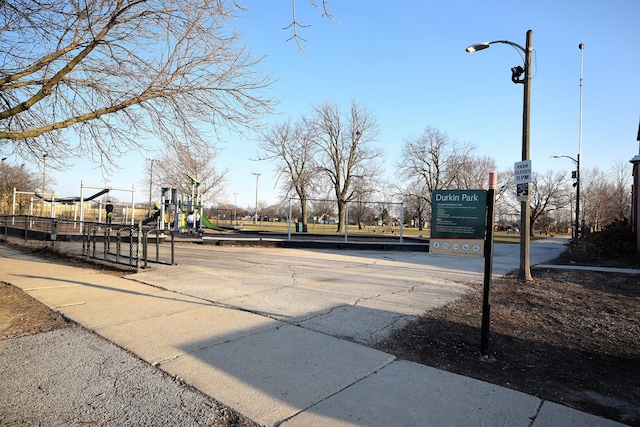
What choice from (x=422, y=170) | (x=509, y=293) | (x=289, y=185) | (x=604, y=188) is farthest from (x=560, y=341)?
(x=604, y=188)

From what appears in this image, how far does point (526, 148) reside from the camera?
34.8 ft

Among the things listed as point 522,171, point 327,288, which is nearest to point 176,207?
point 327,288

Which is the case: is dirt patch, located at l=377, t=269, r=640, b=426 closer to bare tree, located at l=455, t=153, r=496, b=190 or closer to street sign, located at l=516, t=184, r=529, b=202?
street sign, located at l=516, t=184, r=529, b=202

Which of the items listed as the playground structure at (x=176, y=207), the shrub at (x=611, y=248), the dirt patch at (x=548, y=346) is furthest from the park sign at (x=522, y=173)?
the playground structure at (x=176, y=207)

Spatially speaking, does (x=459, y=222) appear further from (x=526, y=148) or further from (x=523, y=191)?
(x=526, y=148)

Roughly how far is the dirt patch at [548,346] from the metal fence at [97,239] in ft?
23.7

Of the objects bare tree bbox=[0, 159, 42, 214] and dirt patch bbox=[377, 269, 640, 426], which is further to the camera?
bare tree bbox=[0, 159, 42, 214]

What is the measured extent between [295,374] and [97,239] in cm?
983

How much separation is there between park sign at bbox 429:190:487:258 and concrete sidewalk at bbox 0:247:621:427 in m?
1.80

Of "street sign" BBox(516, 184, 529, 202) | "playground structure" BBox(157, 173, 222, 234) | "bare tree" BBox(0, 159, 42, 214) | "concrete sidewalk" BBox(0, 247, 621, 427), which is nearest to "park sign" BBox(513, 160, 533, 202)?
"street sign" BBox(516, 184, 529, 202)

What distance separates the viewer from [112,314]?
18.6 feet

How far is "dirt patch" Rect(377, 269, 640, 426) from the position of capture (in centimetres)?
367

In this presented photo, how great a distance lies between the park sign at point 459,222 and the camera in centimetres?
492

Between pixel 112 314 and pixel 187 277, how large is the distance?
10.6 feet
